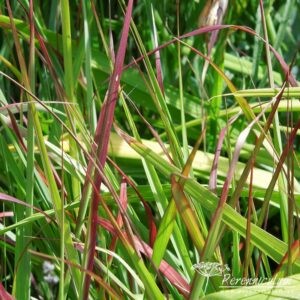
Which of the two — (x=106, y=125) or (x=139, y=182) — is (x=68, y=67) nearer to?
(x=106, y=125)

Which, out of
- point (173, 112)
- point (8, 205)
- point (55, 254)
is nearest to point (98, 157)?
point (55, 254)

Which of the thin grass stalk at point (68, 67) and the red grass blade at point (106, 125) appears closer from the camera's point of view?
the red grass blade at point (106, 125)
